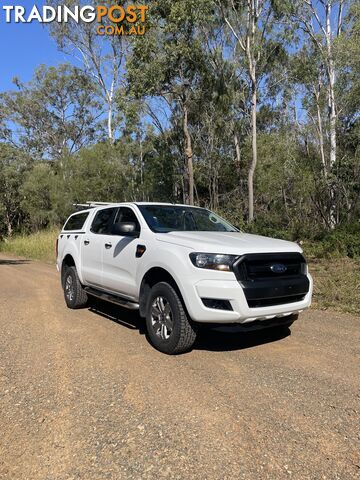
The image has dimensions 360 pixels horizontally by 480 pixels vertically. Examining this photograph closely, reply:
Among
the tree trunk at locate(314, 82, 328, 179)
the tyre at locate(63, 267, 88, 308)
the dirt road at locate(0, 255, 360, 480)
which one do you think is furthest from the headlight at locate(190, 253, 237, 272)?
the tree trunk at locate(314, 82, 328, 179)

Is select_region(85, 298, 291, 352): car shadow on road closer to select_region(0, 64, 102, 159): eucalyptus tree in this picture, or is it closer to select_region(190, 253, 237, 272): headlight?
select_region(190, 253, 237, 272): headlight

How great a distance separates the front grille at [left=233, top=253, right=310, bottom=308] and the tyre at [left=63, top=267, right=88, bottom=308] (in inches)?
147

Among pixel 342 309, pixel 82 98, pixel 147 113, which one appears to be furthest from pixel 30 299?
pixel 82 98

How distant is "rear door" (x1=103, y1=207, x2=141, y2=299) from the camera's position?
18.7ft

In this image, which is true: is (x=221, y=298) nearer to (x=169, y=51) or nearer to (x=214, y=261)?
(x=214, y=261)

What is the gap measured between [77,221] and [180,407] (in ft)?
17.3

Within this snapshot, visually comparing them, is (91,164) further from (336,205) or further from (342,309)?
(342,309)

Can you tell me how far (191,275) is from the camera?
4605 mm

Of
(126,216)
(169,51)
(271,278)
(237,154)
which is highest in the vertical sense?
(169,51)

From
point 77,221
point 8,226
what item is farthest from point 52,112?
point 77,221

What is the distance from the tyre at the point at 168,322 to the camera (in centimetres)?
473

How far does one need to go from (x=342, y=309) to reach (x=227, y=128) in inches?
868

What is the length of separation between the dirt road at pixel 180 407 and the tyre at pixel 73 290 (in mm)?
1452

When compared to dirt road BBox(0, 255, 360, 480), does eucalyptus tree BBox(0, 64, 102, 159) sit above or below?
above
